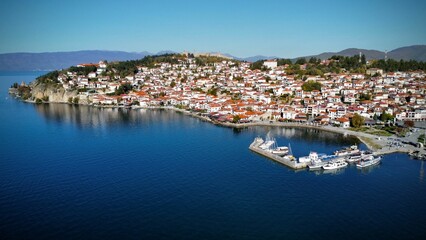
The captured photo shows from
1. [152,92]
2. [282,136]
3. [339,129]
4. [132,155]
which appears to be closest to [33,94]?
[152,92]

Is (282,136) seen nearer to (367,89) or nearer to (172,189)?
(172,189)

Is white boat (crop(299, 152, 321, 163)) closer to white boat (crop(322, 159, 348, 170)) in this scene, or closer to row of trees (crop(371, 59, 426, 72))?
white boat (crop(322, 159, 348, 170))

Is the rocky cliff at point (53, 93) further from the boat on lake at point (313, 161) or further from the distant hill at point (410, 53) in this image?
the distant hill at point (410, 53)

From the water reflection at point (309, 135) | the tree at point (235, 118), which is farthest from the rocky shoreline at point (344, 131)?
the water reflection at point (309, 135)

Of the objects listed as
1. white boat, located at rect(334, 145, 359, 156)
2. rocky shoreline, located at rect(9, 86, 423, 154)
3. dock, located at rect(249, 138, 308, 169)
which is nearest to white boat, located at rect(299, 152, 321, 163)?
dock, located at rect(249, 138, 308, 169)

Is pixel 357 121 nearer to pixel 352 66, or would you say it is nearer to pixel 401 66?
pixel 352 66
